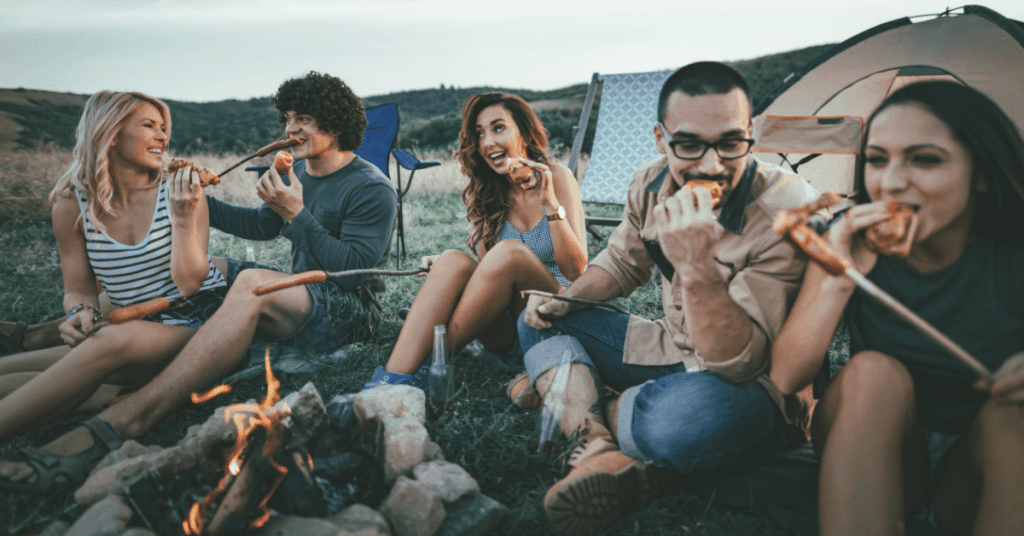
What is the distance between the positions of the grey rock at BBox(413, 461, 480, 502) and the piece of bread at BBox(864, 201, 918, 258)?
4.02 feet

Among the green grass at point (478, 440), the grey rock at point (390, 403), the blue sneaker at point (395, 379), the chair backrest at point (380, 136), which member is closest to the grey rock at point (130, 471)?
the green grass at point (478, 440)

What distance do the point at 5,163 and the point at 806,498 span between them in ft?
36.4

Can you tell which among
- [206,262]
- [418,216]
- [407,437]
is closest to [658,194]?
[407,437]

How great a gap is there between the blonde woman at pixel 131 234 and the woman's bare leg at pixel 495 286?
44.7 inches

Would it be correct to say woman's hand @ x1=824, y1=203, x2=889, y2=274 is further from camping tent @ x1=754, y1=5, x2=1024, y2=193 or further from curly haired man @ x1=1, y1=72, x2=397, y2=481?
camping tent @ x1=754, y1=5, x2=1024, y2=193

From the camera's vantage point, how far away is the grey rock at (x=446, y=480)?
4.91 feet

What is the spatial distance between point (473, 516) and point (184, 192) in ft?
5.62

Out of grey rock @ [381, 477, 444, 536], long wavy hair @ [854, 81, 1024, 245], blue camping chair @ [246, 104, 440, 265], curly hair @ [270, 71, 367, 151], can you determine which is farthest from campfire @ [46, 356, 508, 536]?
blue camping chair @ [246, 104, 440, 265]

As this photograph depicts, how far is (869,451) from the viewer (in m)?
1.21

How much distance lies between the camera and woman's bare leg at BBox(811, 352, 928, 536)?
1.20 meters

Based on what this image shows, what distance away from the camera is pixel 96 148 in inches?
86.2

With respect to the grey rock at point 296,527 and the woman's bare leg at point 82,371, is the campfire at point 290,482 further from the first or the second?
the woman's bare leg at point 82,371

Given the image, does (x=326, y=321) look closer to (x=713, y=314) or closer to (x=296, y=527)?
(x=296, y=527)

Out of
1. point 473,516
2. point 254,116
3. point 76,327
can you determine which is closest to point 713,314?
point 473,516
